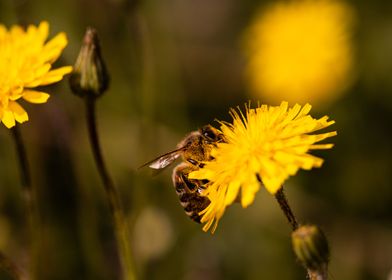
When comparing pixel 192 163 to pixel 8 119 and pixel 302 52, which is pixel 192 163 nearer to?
pixel 8 119

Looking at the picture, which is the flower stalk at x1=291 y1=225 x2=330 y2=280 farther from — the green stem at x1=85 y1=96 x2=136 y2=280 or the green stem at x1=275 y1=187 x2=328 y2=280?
the green stem at x1=85 y1=96 x2=136 y2=280

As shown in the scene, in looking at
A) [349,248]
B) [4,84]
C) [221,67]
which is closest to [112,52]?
[221,67]

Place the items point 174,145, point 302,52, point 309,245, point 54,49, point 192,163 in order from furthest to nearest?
1. point 302,52
2. point 174,145
3. point 54,49
4. point 192,163
5. point 309,245

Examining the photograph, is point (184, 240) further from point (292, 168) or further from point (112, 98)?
point (292, 168)

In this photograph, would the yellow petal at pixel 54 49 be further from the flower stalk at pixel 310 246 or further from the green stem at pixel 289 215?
the flower stalk at pixel 310 246

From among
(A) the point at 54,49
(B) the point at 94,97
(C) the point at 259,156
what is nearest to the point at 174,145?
(B) the point at 94,97

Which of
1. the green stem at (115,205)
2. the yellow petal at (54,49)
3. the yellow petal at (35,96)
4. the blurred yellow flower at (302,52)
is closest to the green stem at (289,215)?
the green stem at (115,205)

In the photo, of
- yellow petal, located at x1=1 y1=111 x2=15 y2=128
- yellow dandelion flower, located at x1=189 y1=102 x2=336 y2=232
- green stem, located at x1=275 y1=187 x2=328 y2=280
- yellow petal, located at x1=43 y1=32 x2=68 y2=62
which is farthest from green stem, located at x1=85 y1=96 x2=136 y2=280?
green stem, located at x1=275 y1=187 x2=328 y2=280
